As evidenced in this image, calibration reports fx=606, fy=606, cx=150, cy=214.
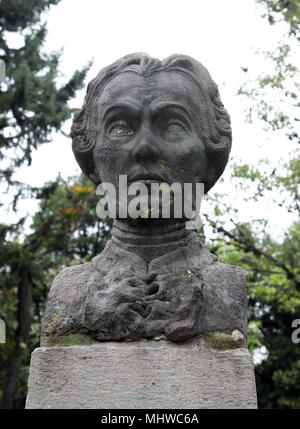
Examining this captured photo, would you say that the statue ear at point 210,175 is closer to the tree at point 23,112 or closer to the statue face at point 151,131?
the statue face at point 151,131

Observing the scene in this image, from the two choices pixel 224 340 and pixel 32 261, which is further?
pixel 32 261

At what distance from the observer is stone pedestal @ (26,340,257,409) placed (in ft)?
9.80

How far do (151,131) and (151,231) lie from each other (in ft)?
1.87

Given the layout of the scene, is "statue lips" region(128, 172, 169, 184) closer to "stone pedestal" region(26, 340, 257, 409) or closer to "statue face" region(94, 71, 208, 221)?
"statue face" region(94, 71, 208, 221)

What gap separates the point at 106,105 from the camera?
3.56 metres

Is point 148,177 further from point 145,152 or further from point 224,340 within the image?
point 224,340

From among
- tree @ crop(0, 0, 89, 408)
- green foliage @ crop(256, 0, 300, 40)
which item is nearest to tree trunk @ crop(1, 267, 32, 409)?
tree @ crop(0, 0, 89, 408)

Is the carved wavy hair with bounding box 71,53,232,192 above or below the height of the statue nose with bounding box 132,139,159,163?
above

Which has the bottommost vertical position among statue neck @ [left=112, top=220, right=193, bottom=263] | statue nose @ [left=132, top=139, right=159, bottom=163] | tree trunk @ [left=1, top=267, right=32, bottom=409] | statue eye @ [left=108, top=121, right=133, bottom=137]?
statue neck @ [left=112, top=220, right=193, bottom=263]

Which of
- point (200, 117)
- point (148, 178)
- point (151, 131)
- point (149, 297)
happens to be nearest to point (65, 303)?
point (149, 297)

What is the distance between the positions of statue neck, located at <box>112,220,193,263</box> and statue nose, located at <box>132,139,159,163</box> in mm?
384

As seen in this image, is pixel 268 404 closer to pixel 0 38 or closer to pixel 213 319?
pixel 0 38

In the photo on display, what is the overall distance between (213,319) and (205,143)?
106cm

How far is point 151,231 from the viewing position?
11.5ft
